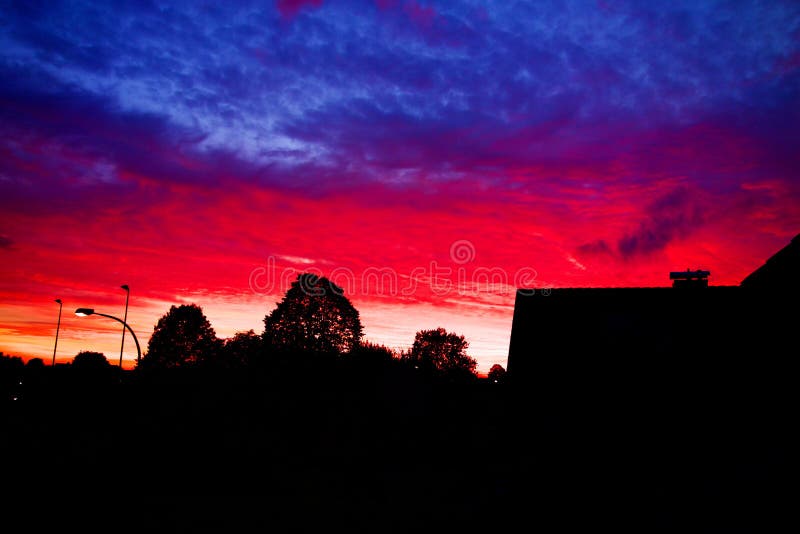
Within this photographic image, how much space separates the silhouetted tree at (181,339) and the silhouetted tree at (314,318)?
64.9 feet

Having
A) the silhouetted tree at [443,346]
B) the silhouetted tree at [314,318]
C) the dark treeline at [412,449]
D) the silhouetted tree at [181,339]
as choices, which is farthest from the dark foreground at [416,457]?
the silhouetted tree at [443,346]

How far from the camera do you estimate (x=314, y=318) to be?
43406 mm

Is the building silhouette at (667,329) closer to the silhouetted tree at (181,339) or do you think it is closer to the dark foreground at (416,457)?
the dark foreground at (416,457)

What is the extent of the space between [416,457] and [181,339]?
51.1 metres

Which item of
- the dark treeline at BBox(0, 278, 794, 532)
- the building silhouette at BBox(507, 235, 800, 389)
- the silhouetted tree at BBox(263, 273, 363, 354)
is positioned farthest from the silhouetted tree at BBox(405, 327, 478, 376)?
the building silhouette at BBox(507, 235, 800, 389)

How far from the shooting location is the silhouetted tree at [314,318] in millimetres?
43125

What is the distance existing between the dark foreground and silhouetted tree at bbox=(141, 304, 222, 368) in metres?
40.0

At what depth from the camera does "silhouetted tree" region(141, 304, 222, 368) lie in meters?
59.5

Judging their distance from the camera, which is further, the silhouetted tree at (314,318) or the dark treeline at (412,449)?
the silhouetted tree at (314,318)

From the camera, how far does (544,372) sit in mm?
18062

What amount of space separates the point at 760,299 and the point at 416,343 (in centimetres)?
6012

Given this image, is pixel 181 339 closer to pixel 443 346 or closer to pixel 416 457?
pixel 443 346

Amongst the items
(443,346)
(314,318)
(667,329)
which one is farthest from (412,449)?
(443,346)

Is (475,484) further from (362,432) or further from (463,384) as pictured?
(463,384)
